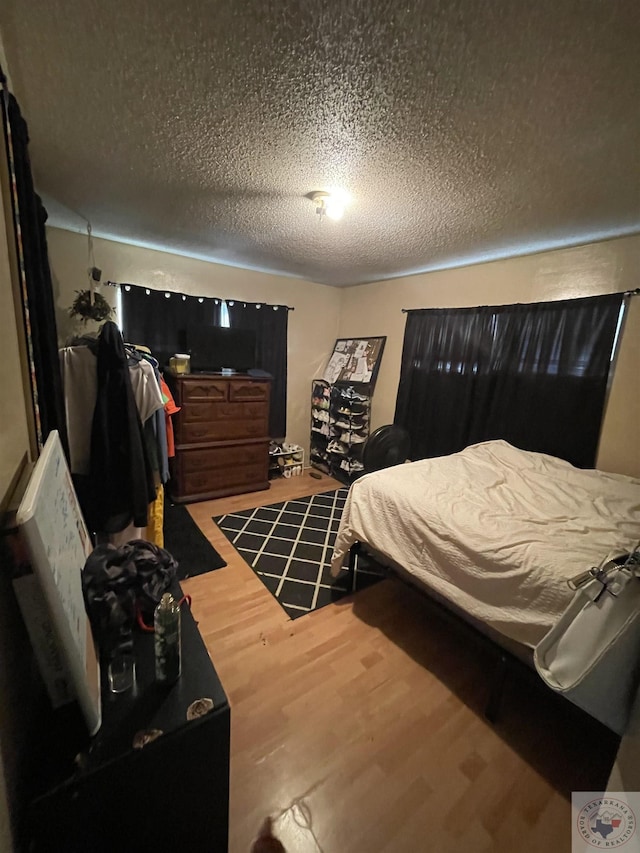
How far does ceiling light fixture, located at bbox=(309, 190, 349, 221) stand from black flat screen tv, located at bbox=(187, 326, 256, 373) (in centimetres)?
169

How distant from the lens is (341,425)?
161 inches

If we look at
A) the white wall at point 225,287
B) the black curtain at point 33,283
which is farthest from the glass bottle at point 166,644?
the white wall at point 225,287

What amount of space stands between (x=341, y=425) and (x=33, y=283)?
326 centimetres

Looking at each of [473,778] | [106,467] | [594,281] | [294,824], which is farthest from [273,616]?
[594,281]

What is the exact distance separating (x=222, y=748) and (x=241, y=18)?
189cm

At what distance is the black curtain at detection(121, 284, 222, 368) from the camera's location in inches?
123

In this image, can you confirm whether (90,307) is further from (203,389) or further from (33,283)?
(33,283)

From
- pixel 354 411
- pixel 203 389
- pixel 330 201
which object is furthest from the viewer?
pixel 354 411

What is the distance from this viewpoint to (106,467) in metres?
1.67

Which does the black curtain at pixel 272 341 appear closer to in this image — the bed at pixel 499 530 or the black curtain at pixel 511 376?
the black curtain at pixel 511 376

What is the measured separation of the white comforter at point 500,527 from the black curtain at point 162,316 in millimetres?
2502

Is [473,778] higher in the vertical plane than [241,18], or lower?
lower

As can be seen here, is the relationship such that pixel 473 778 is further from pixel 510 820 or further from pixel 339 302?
pixel 339 302

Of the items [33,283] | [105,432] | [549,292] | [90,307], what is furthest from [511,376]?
[90,307]
